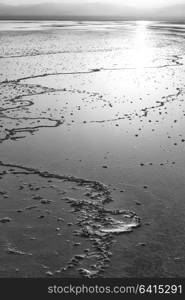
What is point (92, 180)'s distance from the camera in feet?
39.1

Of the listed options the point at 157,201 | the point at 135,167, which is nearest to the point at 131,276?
the point at 157,201

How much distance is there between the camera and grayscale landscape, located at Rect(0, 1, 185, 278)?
8.55 metres

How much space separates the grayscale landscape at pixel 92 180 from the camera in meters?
8.55

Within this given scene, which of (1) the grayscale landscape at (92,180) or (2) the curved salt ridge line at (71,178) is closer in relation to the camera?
(1) the grayscale landscape at (92,180)

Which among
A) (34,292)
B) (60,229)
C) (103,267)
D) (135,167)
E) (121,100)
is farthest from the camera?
(121,100)

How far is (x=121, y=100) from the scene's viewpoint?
2147 cm

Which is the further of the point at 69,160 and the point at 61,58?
the point at 61,58

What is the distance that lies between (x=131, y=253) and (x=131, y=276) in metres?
0.76

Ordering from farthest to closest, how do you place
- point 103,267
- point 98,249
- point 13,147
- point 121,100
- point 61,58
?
point 61,58
point 121,100
point 13,147
point 98,249
point 103,267

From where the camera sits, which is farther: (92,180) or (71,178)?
(71,178)

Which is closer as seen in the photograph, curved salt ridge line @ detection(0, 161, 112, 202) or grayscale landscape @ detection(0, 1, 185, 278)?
grayscale landscape @ detection(0, 1, 185, 278)

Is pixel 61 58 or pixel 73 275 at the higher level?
pixel 61 58

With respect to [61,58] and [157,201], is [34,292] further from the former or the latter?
[61,58]

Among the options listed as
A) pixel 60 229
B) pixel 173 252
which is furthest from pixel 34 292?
pixel 173 252
